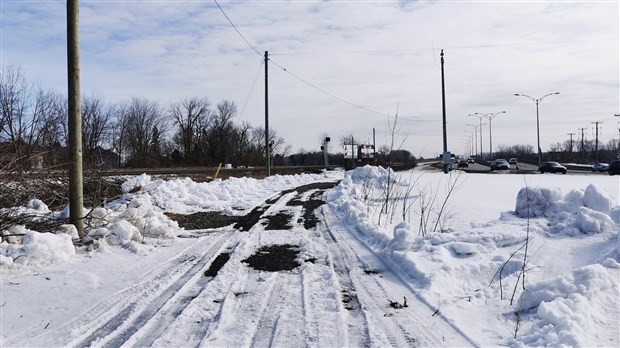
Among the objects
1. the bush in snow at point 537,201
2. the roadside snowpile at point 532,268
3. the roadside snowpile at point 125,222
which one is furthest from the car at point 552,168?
the roadside snowpile at point 532,268

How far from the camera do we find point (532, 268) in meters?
5.80

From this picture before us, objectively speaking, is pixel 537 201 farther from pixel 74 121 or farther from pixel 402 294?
pixel 74 121

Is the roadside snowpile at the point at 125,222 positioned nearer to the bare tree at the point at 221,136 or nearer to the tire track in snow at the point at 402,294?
the tire track in snow at the point at 402,294

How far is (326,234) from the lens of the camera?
9.52m

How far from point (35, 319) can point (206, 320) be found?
6.10 feet

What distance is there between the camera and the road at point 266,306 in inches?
159

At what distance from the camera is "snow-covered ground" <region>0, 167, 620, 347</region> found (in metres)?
4.13

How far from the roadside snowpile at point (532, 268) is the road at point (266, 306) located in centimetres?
38

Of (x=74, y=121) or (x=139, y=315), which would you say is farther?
(x=74, y=121)

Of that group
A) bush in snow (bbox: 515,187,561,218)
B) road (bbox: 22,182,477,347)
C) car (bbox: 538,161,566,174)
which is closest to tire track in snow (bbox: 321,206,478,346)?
road (bbox: 22,182,477,347)

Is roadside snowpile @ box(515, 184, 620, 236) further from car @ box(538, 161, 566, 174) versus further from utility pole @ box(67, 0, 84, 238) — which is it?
car @ box(538, 161, 566, 174)

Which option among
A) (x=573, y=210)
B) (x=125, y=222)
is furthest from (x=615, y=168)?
(x=125, y=222)

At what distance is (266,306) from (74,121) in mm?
5436

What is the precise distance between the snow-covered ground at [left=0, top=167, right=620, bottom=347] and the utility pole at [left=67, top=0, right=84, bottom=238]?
387mm
